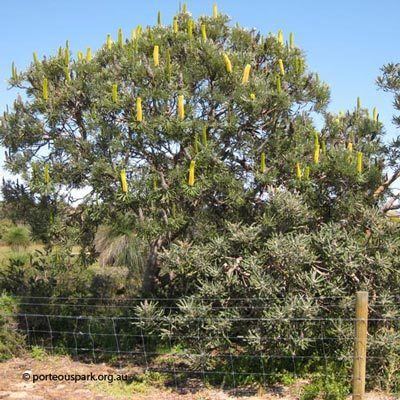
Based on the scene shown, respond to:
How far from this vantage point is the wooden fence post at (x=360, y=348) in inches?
209

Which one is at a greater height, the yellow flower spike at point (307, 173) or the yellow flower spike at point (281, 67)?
the yellow flower spike at point (281, 67)

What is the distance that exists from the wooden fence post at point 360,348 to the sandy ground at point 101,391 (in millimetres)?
801

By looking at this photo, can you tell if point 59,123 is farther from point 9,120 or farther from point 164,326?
point 164,326

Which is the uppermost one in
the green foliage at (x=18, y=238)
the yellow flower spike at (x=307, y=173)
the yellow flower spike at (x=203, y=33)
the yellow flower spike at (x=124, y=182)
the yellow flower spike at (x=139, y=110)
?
the yellow flower spike at (x=203, y=33)

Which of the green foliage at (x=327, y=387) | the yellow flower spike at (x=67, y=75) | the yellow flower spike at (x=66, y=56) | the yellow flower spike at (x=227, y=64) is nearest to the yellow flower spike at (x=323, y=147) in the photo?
the yellow flower spike at (x=227, y=64)

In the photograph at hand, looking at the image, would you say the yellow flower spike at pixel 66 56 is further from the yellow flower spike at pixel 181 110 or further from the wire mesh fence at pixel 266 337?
the wire mesh fence at pixel 266 337

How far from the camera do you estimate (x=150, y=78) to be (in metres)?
6.97

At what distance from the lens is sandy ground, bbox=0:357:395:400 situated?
6.27 m

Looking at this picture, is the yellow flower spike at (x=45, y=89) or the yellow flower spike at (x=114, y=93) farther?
the yellow flower spike at (x=45, y=89)

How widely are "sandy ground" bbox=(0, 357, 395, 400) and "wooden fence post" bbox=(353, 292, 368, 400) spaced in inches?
31.5

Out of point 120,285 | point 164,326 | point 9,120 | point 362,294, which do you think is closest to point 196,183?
point 164,326

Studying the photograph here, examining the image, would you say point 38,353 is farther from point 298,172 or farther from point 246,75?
point 246,75

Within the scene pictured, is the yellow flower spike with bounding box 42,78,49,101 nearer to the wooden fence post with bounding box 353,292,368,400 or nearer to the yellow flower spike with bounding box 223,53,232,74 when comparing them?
the yellow flower spike with bounding box 223,53,232,74

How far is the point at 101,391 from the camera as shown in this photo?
6543mm
